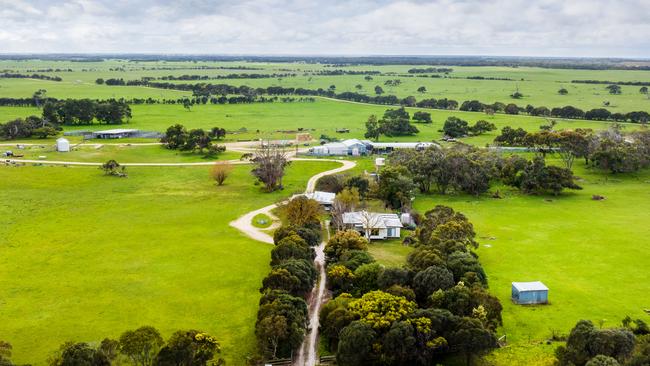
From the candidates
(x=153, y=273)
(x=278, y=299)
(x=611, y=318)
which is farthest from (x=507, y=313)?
(x=153, y=273)

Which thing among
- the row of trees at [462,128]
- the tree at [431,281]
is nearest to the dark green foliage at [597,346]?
the tree at [431,281]

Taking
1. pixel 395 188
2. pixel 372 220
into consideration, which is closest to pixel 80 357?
pixel 372 220

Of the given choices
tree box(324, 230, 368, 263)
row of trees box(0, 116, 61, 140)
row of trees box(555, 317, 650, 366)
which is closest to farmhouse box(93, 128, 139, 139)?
row of trees box(0, 116, 61, 140)

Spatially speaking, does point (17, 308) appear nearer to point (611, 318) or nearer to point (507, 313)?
Answer: point (507, 313)

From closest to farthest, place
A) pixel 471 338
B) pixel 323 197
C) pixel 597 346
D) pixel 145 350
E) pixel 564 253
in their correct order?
pixel 597 346 → pixel 145 350 → pixel 471 338 → pixel 564 253 → pixel 323 197

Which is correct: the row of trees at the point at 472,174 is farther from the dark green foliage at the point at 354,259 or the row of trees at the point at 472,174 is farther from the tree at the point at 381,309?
the tree at the point at 381,309

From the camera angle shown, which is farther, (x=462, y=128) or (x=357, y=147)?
(x=462, y=128)

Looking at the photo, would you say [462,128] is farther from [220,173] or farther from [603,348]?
[603,348]
